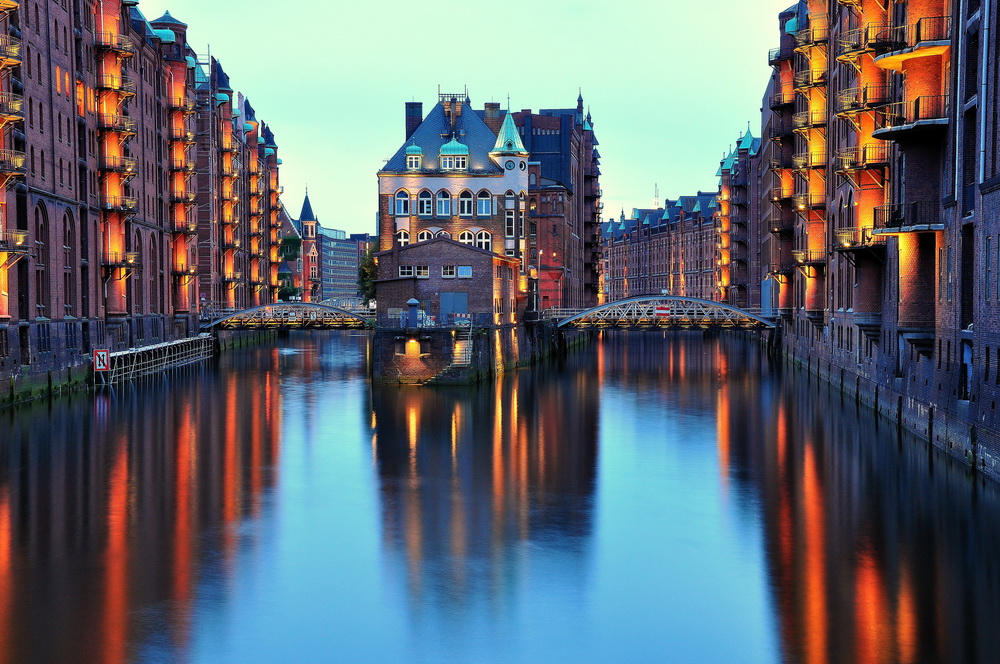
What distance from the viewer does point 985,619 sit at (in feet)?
67.3

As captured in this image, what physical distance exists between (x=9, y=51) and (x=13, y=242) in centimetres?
809

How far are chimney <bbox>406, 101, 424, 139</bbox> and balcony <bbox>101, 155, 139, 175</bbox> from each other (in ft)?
96.7

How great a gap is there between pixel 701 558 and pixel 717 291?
513ft

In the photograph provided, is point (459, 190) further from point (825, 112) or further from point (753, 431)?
point (753, 431)

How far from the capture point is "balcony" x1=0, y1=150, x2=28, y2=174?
4838 centimetres

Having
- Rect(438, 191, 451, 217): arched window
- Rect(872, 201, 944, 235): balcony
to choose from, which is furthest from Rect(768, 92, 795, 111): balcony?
Rect(872, 201, 944, 235): balcony

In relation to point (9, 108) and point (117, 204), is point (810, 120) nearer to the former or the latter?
point (117, 204)

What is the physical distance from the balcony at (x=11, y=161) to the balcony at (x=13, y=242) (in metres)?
2.67

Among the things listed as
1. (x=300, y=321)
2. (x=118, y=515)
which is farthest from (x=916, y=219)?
(x=300, y=321)

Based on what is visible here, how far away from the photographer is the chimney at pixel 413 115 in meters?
92.9

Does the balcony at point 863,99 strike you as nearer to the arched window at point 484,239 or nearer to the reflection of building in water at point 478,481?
the reflection of building in water at point 478,481

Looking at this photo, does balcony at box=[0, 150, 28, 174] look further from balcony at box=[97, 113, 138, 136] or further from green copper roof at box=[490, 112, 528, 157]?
green copper roof at box=[490, 112, 528, 157]

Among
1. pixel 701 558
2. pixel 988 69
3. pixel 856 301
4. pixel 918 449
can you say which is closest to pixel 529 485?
pixel 701 558

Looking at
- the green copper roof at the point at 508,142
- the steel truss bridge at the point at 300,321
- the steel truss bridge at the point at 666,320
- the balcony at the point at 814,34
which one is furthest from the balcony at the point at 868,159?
→ the steel truss bridge at the point at 300,321
